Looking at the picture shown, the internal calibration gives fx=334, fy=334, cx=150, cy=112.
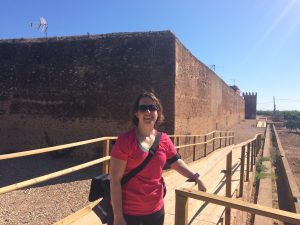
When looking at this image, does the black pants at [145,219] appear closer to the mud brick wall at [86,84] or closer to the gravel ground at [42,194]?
the gravel ground at [42,194]

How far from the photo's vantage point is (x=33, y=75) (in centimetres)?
1321

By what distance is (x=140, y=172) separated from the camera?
2471mm

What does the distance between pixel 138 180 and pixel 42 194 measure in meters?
7.30

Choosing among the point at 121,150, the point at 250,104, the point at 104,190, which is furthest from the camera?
the point at 250,104

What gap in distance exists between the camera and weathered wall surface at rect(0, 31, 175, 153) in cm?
1173

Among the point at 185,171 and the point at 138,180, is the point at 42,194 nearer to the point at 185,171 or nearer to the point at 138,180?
the point at 185,171

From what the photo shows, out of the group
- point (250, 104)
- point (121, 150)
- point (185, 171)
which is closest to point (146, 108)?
point (121, 150)

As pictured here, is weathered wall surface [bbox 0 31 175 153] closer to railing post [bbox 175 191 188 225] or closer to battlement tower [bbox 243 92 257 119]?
railing post [bbox 175 191 188 225]

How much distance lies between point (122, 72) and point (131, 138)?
32.4 ft

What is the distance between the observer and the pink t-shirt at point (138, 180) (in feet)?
7.91

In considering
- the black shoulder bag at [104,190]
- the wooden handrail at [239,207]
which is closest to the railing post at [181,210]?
the wooden handrail at [239,207]

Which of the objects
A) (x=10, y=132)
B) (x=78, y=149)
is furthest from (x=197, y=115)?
(x=10, y=132)

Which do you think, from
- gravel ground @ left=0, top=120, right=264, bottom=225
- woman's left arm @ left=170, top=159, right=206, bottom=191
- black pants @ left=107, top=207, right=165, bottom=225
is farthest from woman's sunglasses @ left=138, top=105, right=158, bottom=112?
gravel ground @ left=0, top=120, right=264, bottom=225

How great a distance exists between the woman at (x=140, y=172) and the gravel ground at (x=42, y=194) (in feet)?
15.9
